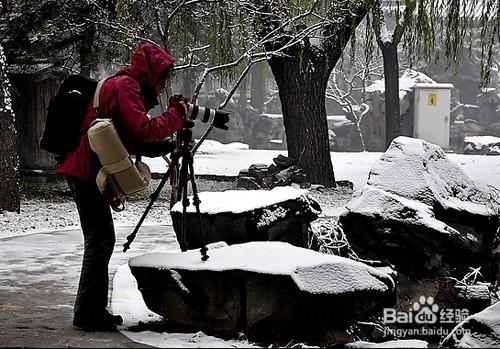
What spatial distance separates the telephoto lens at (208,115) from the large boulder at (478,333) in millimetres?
2121

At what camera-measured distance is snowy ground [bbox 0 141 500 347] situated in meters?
4.90

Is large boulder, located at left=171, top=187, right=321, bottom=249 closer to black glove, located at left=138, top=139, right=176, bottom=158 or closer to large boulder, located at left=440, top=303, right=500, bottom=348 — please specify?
black glove, located at left=138, top=139, right=176, bottom=158

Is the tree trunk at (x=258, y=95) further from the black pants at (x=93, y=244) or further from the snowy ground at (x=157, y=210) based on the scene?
the black pants at (x=93, y=244)

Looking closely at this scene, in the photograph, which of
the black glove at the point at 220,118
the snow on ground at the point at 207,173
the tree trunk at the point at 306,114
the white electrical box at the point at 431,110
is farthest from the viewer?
the white electrical box at the point at 431,110

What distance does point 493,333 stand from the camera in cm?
498

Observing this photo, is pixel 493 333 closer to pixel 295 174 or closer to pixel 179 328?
pixel 179 328

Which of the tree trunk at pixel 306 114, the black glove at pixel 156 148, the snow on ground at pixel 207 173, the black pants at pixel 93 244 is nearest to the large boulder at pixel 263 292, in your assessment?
the black pants at pixel 93 244

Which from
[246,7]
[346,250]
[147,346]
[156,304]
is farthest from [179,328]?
[246,7]

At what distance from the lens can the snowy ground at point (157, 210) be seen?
4898 millimetres

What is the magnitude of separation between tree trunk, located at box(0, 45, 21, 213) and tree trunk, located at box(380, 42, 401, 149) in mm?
12677

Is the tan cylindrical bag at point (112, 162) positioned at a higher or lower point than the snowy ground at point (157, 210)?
higher

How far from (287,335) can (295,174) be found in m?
10.3

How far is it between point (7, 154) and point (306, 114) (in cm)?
604

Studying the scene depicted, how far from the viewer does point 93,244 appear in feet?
16.1
